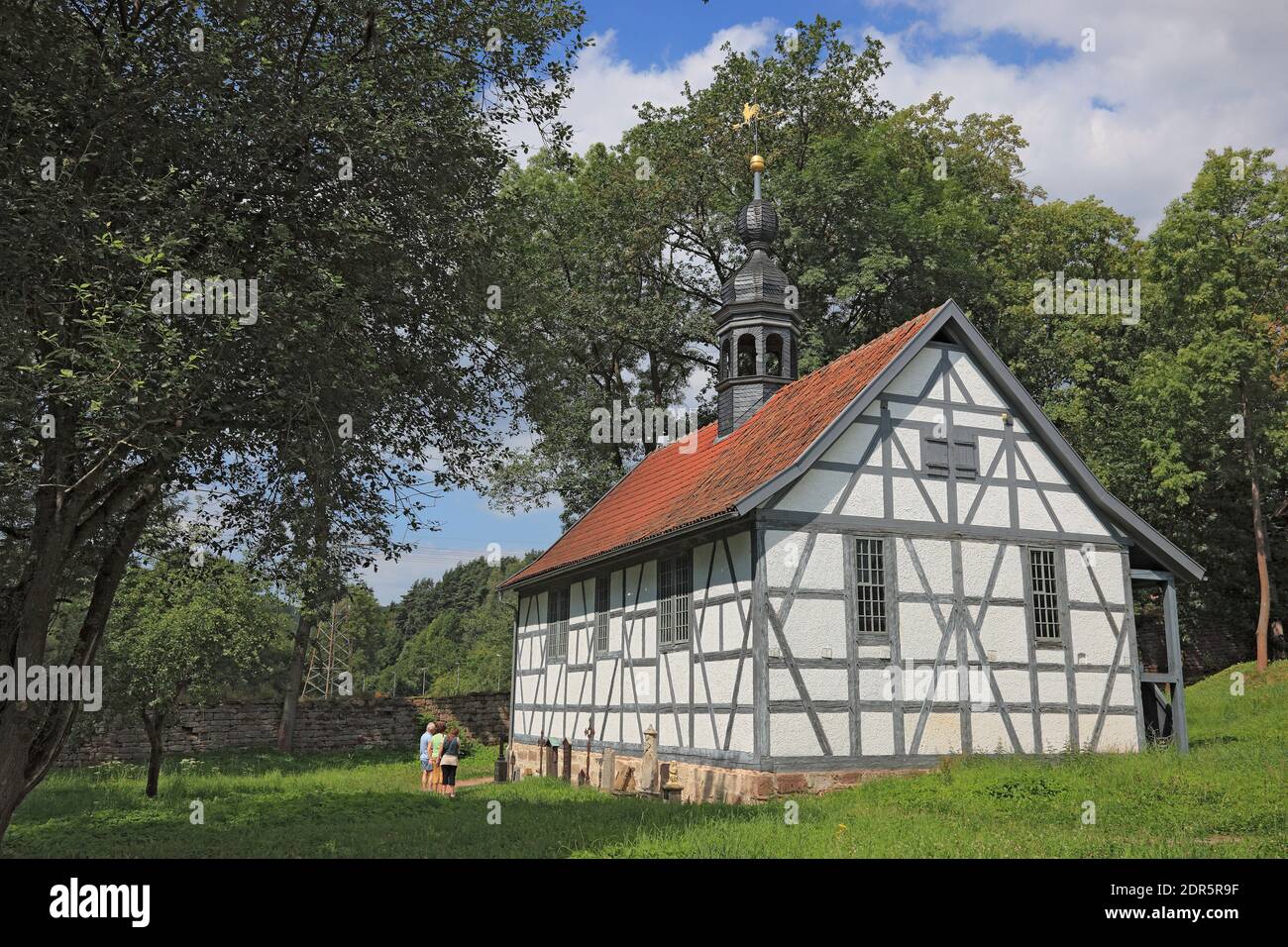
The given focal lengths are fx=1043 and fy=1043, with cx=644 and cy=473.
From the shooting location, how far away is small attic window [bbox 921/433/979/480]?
17.3 meters

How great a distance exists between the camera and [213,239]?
8.79m

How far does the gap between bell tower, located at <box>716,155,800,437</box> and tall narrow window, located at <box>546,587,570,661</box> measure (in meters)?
5.44

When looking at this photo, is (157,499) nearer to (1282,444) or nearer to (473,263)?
(473,263)

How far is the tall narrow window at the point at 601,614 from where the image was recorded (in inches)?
838

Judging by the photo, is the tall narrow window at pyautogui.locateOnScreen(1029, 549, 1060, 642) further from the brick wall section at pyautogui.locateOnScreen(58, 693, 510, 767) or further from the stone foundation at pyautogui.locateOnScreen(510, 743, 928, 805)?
the brick wall section at pyautogui.locateOnScreen(58, 693, 510, 767)

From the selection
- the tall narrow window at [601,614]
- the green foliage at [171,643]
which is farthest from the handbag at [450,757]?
the green foliage at [171,643]

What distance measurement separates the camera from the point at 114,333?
25.1 ft

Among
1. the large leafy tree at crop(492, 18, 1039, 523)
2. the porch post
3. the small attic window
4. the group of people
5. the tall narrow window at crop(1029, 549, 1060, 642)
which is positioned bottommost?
the group of people

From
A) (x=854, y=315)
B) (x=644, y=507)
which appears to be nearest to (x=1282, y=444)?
(x=854, y=315)

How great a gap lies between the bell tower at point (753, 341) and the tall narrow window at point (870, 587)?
636 cm

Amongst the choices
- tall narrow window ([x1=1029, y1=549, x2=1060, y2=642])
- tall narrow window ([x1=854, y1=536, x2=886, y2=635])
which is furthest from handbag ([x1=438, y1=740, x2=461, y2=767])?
tall narrow window ([x1=1029, y1=549, x2=1060, y2=642])

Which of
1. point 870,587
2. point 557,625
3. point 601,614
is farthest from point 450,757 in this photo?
point 870,587

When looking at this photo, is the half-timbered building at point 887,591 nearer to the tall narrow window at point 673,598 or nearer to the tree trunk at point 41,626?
the tall narrow window at point 673,598
